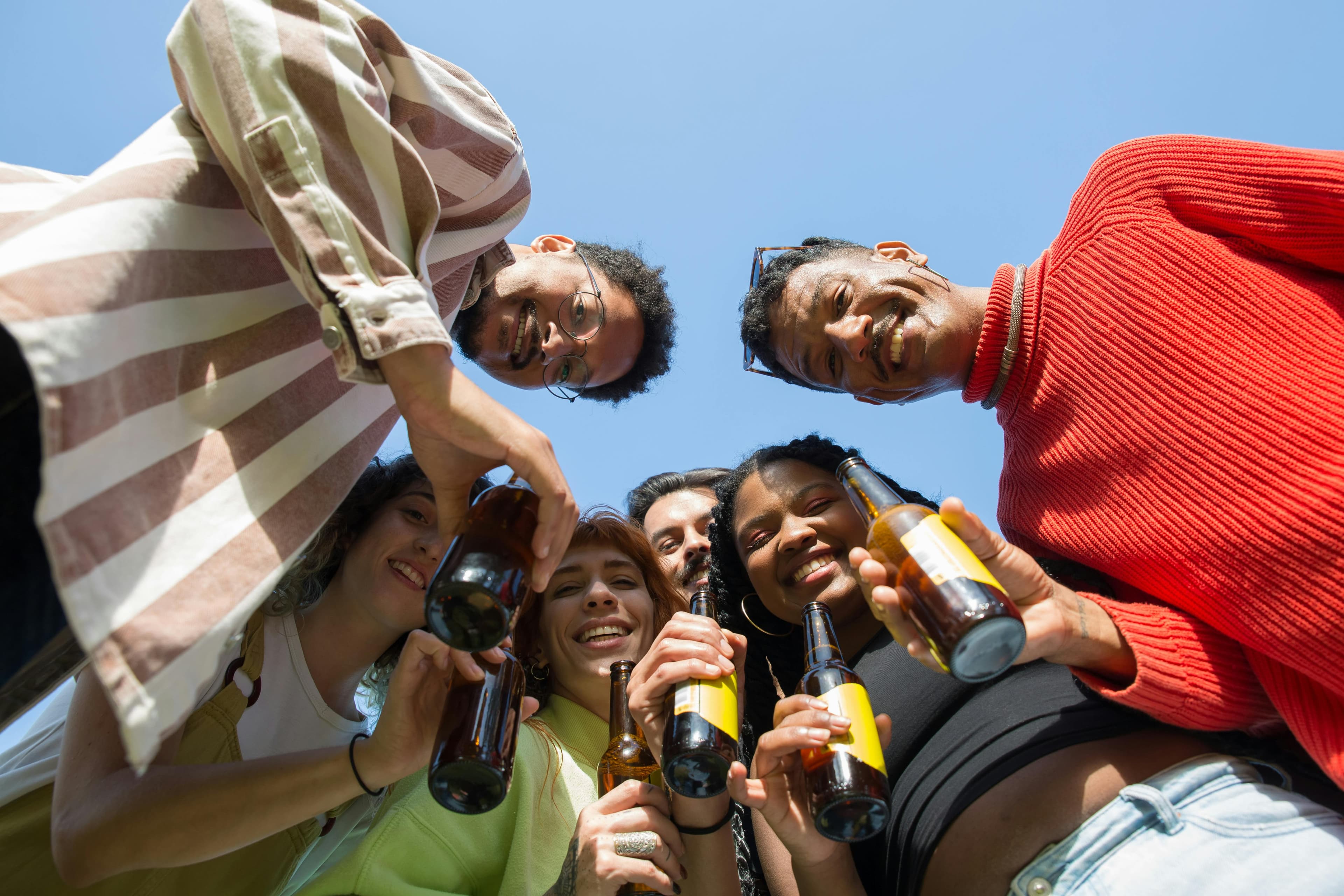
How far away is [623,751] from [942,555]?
4.36 feet

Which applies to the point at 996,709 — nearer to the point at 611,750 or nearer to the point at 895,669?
the point at 895,669

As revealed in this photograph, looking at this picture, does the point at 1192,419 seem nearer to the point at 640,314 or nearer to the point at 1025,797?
the point at 1025,797

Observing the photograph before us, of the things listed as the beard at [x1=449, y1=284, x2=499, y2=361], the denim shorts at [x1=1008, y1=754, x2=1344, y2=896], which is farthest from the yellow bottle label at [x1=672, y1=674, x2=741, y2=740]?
the beard at [x1=449, y1=284, x2=499, y2=361]

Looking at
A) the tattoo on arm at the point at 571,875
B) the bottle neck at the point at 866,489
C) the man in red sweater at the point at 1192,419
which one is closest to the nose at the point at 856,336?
the man in red sweater at the point at 1192,419

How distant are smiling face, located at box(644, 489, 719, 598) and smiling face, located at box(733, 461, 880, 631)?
80 cm

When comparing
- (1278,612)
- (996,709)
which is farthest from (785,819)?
(1278,612)

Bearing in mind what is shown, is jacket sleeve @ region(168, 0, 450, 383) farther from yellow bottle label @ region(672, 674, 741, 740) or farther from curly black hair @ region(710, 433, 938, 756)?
curly black hair @ region(710, 433, 938, 756)

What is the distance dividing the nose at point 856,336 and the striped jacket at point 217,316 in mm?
1453

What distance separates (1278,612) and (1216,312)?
2.47 ft

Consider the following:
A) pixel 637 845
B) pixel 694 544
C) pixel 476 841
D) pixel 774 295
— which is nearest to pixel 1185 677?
pixel 637 845

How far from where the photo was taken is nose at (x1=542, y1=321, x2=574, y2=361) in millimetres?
3092

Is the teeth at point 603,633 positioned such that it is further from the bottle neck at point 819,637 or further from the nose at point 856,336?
the nose at point 856,336

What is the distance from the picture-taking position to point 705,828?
2.03m

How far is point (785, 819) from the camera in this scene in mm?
1891
